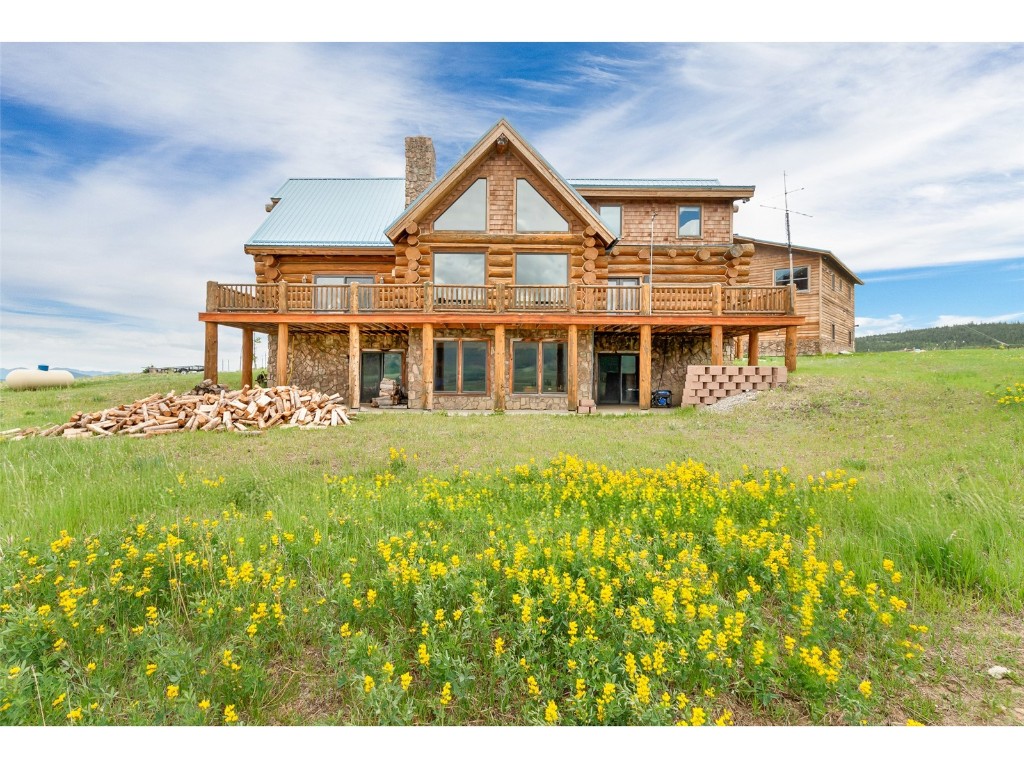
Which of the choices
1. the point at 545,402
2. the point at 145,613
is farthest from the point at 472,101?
the point at 545,402

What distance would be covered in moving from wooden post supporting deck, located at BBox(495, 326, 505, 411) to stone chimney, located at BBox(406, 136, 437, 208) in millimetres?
9133

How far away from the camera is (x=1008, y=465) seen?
6875 millimetres

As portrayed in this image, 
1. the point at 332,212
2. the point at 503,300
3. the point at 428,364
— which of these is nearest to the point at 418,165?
the point at 332,212

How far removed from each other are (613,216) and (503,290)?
7.86 m

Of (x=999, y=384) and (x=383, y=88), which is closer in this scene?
(x=383, y=88)

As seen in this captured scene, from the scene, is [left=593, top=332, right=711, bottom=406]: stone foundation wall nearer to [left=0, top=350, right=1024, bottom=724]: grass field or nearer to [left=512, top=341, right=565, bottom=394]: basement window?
[left=512, top=341, right=565, bottom=394]: basement window

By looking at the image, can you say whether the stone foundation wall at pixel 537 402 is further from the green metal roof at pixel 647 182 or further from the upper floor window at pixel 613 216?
the green metal roof at pixel 647 182

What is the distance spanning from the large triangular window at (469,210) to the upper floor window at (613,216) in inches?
233

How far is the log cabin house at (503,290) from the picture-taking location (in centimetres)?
1733

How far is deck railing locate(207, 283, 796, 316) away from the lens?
17234mm

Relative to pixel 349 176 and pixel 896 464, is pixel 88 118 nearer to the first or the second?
pixel 896 464

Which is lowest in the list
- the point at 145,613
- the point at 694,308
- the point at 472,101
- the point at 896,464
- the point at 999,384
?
the point at 145,613

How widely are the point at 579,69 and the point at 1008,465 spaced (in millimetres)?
8108

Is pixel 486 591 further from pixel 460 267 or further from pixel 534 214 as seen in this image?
pixel 534 214
